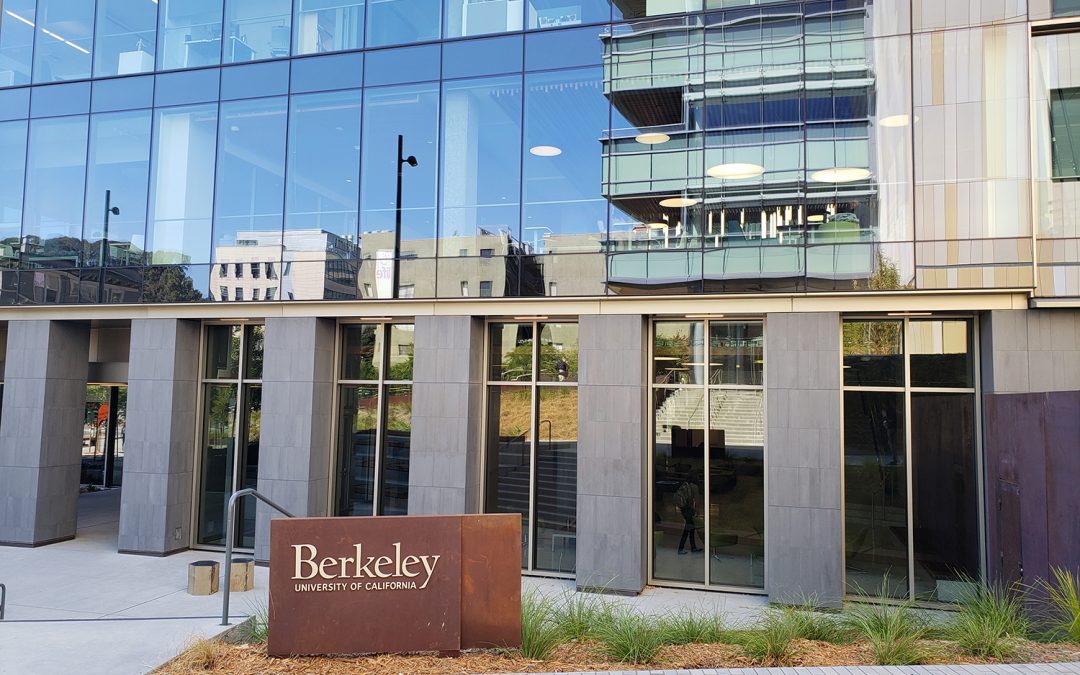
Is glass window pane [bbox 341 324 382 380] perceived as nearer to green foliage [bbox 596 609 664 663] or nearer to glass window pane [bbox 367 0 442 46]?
glass window pane [bbox 367 0 442 46]

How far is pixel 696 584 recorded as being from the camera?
506 inches

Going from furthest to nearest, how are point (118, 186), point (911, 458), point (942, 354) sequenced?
point (118, 186) → point (942, 354) → point (911, 458)

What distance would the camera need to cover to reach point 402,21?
1456 centimetres

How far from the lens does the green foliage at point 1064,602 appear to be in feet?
27.2

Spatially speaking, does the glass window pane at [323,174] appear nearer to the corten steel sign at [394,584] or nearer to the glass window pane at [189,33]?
the glass window pane at [189,33]

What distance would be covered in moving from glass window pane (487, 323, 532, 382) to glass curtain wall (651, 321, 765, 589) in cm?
236

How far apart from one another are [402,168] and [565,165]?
313 centimetres

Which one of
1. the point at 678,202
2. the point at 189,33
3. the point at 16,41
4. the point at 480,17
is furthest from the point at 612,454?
the point at 16,41

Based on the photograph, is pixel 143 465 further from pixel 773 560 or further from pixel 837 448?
pixel 837 448

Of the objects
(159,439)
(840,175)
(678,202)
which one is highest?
(840,175)

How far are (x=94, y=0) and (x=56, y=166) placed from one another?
3552 mm

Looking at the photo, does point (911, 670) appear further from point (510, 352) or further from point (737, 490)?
point (510, 352)

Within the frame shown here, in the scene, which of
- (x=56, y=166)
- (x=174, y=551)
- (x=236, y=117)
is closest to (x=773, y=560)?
(x=174, y=551)

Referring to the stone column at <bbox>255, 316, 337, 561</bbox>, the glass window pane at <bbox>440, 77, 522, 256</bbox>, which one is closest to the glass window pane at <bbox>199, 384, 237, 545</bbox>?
the stone column at <bbox>255, 316, 337, 561</bbox>
